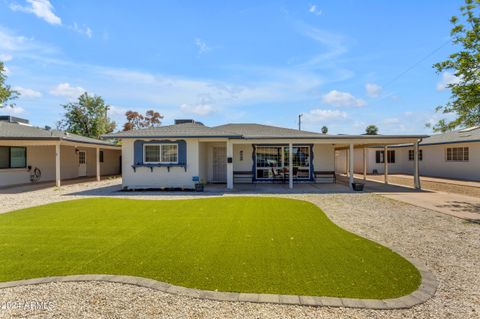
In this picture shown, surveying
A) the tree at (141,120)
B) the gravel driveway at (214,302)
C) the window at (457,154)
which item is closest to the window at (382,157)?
the window at (457,154)

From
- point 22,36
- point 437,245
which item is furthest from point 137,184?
point 437,245

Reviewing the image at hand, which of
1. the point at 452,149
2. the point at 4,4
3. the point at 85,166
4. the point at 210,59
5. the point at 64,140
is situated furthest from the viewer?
the point at 85,166

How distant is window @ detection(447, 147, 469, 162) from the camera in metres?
17.5

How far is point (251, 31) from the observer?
12523 millimetres

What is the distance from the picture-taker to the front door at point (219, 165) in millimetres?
16031

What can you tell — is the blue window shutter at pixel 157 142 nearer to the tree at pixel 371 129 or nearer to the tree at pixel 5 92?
the tree at pixel 5 92

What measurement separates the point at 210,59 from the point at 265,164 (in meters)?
6.94

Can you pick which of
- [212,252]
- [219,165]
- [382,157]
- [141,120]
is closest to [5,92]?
[141,120]

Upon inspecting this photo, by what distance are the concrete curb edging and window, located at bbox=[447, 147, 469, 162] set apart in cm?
1889

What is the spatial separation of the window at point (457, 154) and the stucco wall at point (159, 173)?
18.0 meters

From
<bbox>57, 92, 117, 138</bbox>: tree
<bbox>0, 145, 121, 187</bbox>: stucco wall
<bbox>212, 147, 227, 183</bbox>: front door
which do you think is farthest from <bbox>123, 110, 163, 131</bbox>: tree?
<bbox>212, 147, 227, 183</bbox>: front door

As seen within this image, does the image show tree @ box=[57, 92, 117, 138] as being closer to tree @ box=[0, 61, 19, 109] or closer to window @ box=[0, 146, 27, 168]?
tree @ box=[0, 61, 19, 109]

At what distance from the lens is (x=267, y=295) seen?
3.08 m

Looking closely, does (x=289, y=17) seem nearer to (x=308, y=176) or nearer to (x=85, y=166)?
(x=308, y=176)
